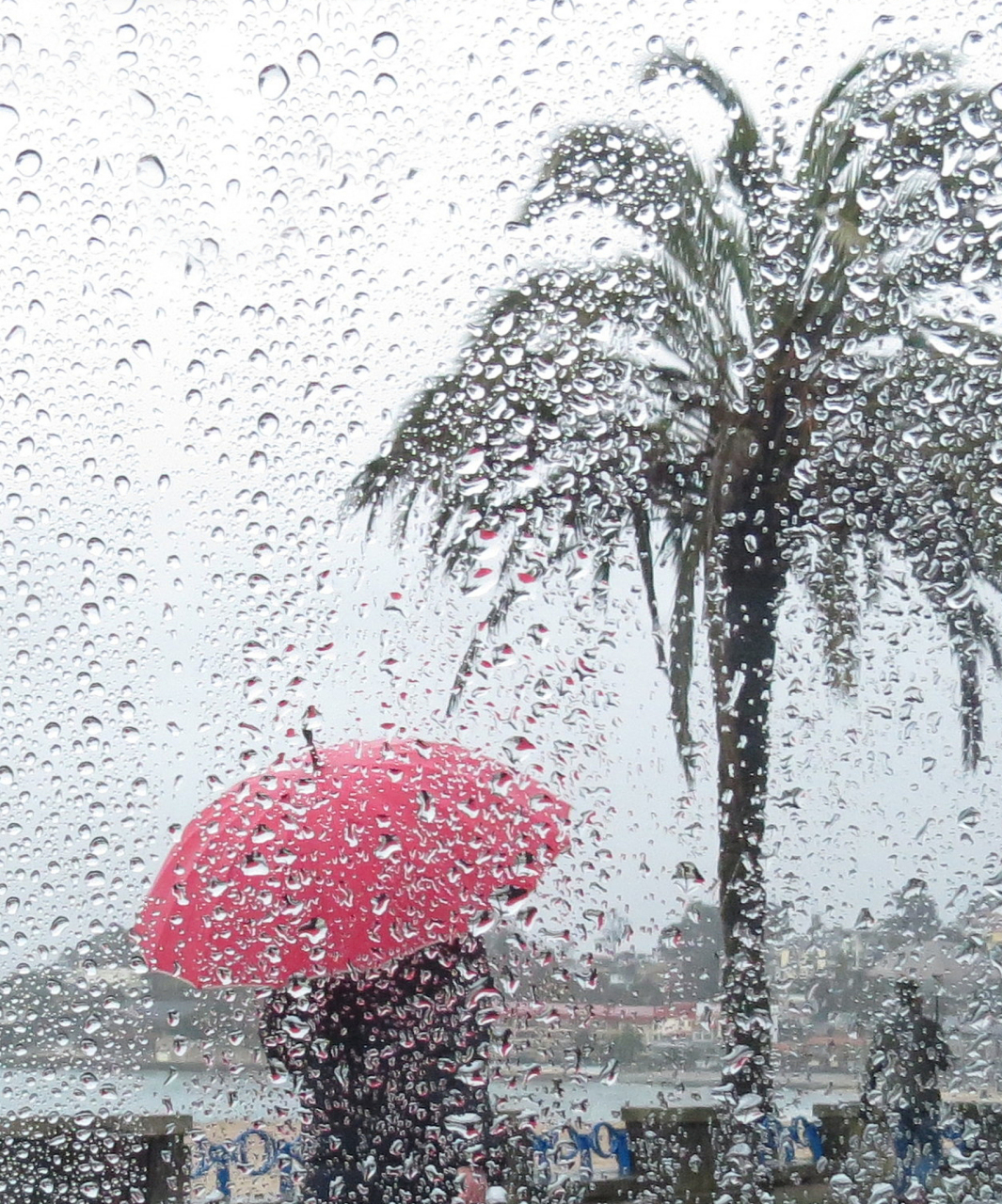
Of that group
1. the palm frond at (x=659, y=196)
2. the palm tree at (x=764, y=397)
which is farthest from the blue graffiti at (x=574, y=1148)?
the palm frond at (x=659, y=196)

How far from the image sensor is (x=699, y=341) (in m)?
1.12

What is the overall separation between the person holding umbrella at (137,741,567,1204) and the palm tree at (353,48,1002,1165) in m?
0.20

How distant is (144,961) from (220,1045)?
11 centimetres

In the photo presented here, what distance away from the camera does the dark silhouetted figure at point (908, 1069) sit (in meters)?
1.07

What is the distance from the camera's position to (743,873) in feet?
3.50

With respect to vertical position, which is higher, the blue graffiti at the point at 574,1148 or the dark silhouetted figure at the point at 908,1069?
the dark silhouetted figure at the point at 908,1069

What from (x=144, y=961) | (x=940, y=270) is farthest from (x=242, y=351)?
(x=940, y=270)

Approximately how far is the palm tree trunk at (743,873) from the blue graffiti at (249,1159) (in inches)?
16.8

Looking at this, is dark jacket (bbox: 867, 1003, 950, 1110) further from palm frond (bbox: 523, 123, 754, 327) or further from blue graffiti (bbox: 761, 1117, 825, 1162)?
palm frond (bbox: 523, 123, 754, 327)

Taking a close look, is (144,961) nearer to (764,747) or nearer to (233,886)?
(233,886)

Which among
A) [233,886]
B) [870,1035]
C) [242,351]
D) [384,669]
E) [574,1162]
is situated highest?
[242,351]

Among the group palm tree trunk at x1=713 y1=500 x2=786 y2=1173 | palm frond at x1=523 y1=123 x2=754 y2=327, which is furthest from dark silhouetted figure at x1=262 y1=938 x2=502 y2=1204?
palm frond at x1=523 y1=123 x2=754 y2=327

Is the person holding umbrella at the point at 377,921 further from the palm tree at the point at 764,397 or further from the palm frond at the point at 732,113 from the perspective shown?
the palm frond at the point at 732,113

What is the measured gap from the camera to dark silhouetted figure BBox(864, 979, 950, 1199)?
1.07 metres
